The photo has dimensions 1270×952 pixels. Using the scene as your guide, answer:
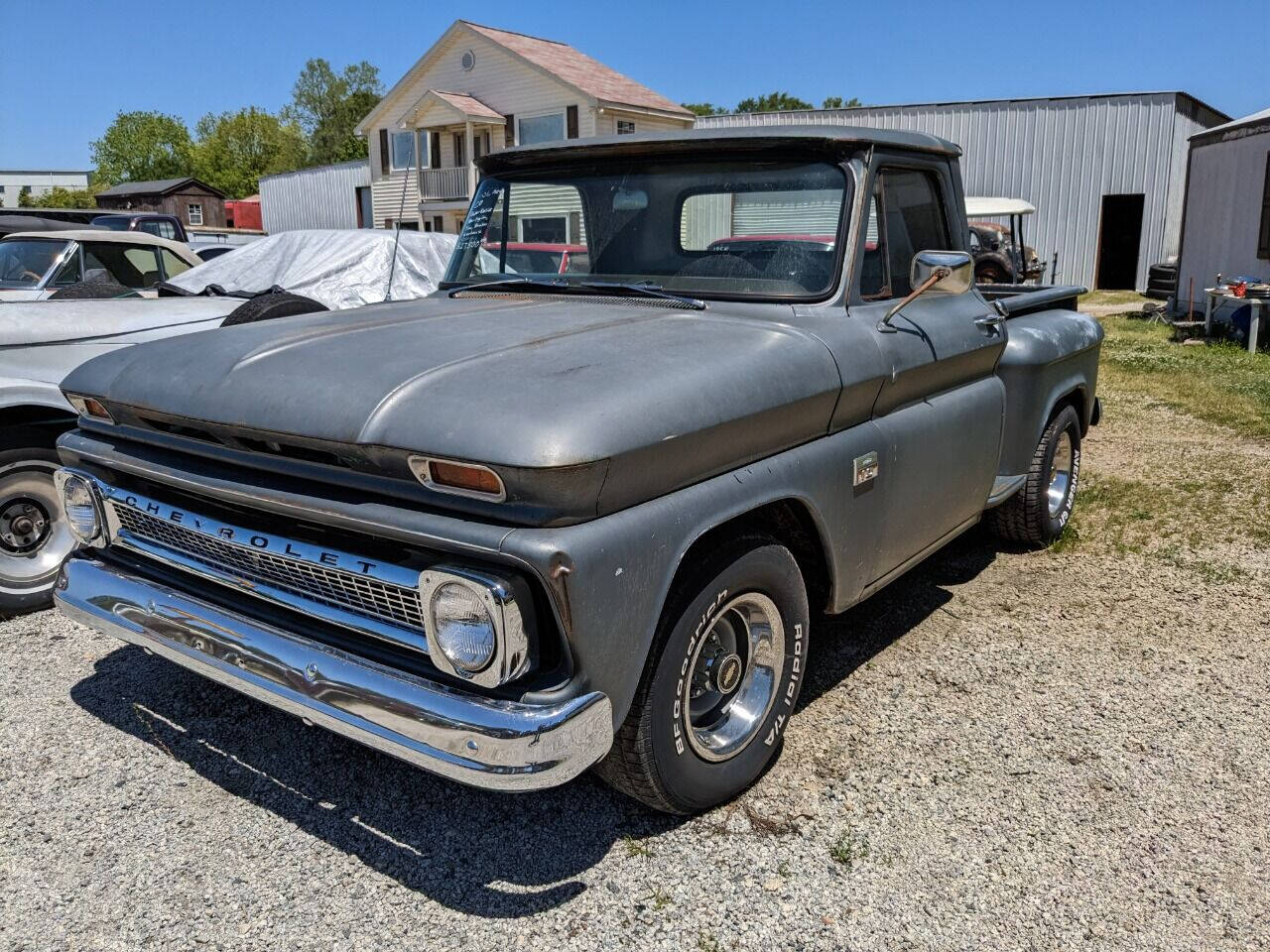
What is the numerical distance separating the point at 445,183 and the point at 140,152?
63.8m

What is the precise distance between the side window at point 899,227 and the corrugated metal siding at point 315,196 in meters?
32.2

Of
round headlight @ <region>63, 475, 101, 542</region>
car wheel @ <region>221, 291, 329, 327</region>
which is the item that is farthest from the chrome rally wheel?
car wheel @ <region>221, 291, 329, 327</region>

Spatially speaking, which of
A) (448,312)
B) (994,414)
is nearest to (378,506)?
(448,312)

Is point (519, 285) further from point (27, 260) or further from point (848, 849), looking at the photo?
point (27, 260)

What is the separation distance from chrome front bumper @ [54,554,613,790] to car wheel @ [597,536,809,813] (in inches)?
11.3

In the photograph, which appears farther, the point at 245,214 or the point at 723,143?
the point at 245,214

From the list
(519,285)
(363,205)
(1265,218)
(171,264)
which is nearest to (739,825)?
(519,285)

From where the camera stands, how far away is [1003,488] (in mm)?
4305

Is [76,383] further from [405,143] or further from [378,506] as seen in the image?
[405,143]

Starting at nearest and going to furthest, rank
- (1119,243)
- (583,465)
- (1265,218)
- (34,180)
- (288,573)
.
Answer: (583,465)
(288,573)
(1265,218)
(1119,243)
(34,180)

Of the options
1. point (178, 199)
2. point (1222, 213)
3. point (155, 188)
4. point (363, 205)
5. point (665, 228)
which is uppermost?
point (155, 188)

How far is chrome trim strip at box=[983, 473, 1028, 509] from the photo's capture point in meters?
4.15

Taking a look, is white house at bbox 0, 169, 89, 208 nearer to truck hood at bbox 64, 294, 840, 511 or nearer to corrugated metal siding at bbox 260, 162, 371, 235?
corrugated metal siding at bbox 260, 162, 371, 235

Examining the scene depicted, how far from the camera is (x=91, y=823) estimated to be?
279cm
